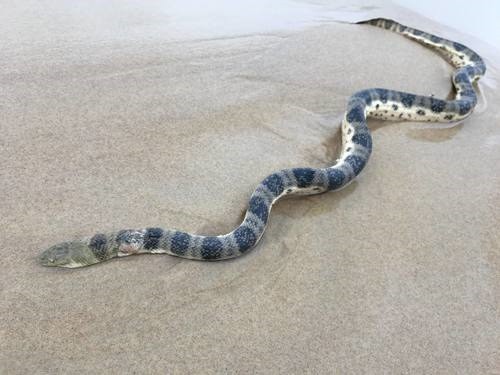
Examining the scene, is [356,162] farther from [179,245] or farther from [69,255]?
[69,255]

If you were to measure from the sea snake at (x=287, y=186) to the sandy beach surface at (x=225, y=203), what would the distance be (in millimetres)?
128

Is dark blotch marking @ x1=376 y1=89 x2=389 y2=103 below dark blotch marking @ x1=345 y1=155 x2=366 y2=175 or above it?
above

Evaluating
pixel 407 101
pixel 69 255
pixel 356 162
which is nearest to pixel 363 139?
pixel 356 162

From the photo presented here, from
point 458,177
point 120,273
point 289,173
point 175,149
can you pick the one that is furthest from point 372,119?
point 120,273

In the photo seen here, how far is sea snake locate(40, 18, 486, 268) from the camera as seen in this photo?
11.4ft

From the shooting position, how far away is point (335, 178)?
173 inches

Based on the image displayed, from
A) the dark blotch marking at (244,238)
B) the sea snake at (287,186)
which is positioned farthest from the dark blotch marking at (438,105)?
the dark blotch marking at (244,238)

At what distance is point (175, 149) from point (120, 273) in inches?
65.9

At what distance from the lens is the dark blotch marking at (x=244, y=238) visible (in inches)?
145

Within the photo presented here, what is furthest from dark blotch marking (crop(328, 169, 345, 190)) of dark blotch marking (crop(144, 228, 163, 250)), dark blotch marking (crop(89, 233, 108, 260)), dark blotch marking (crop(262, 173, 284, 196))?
dark blotch marking (crop(89, 233, 108, 260))

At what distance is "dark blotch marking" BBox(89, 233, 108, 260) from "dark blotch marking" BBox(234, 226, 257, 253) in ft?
3.78

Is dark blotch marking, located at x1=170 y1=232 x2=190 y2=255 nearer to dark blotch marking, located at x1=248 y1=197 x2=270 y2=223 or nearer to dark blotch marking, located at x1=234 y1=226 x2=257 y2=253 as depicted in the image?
dark blotch marking, located at x1=234 y1=226 x2=257 y2=253

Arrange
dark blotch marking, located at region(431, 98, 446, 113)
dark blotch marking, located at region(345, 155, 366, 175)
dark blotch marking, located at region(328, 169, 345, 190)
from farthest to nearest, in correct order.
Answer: dark blotch marking, located at region(431, 98, 446, 113)
dark blotch marking, located at region(345, 155, 366, 175)
dark blotch marking, located at region(328, 169, 345, 190)

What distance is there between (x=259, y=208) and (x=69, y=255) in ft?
5.75
